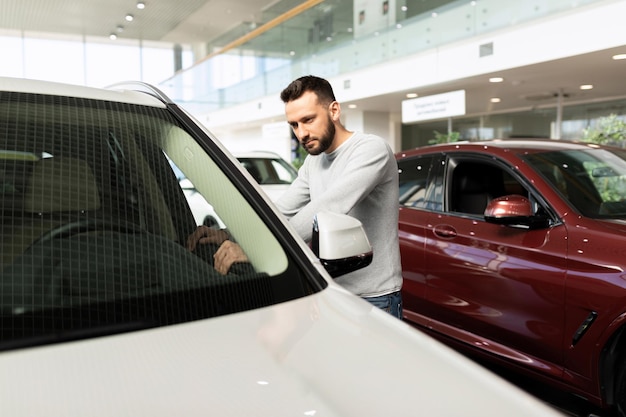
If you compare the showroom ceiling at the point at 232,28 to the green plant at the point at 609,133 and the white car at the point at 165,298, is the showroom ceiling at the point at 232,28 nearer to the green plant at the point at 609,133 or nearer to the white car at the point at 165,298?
the green plant at the point at 609,133

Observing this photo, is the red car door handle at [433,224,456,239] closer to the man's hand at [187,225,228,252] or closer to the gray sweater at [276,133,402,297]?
the gray sweater at [276,133,402,297]

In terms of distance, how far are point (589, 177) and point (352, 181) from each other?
7.03 ft

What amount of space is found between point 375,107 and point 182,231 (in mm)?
15164

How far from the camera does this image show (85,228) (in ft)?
4.21


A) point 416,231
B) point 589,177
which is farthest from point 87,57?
point 589,177

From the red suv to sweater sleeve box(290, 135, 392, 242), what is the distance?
1310 mm

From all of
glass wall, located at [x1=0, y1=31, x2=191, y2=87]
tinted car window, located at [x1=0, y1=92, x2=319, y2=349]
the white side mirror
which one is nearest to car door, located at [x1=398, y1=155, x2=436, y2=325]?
the white side mirror

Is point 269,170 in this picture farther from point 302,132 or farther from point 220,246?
point 220,246

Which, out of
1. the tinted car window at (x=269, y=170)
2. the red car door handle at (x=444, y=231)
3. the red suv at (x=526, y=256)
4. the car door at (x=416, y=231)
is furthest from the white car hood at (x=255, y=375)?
the tinted car window at (x=269, y=170)

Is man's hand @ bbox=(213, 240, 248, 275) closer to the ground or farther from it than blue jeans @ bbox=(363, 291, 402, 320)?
farther from it

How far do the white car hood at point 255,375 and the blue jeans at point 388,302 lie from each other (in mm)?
939

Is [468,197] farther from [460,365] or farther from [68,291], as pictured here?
[68,291]

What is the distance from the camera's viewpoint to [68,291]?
1.14m

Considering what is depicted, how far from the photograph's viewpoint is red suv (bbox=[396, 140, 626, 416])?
8.85 ft
